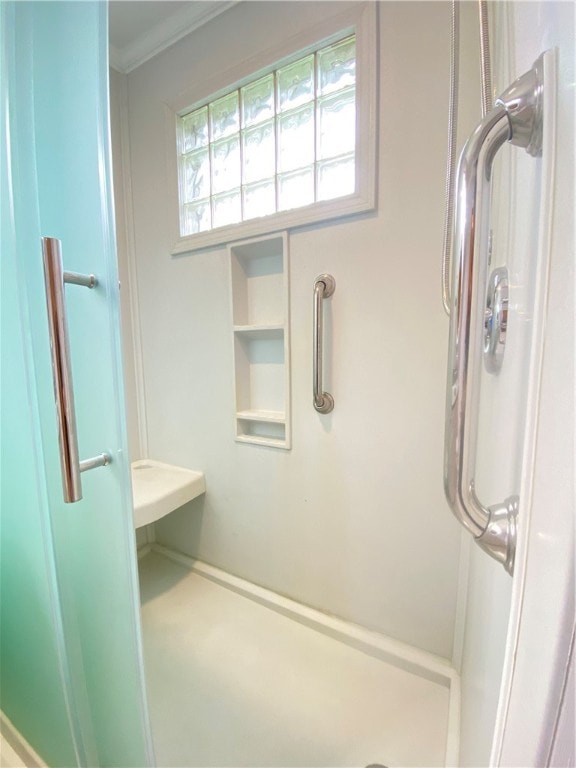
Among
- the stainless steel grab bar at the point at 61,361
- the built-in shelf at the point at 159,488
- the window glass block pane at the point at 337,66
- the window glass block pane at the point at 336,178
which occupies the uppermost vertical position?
the window glass block pane at the point at 337,66

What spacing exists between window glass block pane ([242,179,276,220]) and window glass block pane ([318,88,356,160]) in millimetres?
245

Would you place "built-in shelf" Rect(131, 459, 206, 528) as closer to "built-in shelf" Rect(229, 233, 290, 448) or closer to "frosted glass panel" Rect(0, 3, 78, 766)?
"built-in shelf" Rect(229, 233, 290, 448)

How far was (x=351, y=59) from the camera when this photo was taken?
1.08 metres

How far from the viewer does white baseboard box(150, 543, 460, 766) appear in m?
0.94

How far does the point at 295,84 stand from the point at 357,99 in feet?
1.19

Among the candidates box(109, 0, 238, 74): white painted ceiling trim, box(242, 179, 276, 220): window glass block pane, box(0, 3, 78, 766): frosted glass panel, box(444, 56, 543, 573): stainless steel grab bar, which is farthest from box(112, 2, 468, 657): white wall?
box(0, 3, 78, 766): frosted glass panel

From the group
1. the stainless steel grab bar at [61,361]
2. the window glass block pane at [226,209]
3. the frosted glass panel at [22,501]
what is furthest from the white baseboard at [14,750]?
the window glass block pane at [226,209]

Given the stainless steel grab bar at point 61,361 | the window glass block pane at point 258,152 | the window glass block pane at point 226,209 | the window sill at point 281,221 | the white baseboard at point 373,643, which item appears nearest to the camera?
the stainless steel grab bar at point 61,361

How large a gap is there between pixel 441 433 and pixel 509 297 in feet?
2.38

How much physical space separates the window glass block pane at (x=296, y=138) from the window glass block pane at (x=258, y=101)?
88 millimetres

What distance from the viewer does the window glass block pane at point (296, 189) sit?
4.01 ft

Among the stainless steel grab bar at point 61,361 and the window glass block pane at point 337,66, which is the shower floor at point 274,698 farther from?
the window glass block pane at point 337,66

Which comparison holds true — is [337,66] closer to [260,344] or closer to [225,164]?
[225,164]

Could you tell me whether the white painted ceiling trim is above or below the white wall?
above
